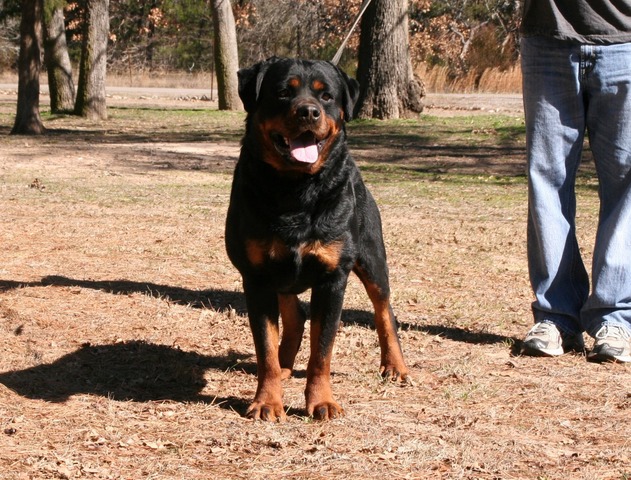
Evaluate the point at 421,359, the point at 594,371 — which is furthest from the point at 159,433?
the point at 594,371

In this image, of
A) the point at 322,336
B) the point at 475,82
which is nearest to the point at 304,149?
the point at 322,336

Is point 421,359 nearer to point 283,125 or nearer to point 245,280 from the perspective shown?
point 245,280

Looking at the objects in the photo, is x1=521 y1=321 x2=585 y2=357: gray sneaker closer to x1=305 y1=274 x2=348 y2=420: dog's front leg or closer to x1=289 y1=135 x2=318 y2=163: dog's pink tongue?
x1=305 y1=274 x2=348 y2=420: dog's front leg

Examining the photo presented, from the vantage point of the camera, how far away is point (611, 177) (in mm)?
5301

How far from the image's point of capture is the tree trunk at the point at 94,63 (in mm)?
21562

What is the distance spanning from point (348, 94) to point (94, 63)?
18080 millimetres

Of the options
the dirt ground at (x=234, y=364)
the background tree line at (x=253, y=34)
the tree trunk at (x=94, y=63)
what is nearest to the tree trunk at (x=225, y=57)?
the background tree line at (x=253, y=34)

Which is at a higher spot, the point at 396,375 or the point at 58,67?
the point at 58,67

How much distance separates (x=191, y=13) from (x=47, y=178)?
3250cm

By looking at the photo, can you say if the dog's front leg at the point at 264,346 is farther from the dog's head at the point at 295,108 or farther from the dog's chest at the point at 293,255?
the dog's head at the point at 295,108

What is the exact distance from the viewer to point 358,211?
4.66m

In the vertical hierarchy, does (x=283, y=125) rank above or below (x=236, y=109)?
above

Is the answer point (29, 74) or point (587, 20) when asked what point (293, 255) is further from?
point (29, 74)

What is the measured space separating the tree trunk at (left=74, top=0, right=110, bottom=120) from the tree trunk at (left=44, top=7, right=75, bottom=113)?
1606 millimetres
